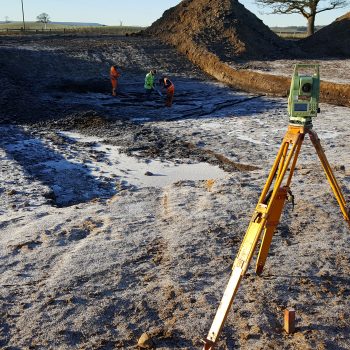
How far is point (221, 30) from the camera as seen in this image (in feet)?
83.2

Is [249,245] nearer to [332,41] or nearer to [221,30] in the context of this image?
[221,30]

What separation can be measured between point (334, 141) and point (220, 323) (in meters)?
8.33

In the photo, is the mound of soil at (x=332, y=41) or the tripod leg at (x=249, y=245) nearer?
the tripod leg at (x=249, y=245)

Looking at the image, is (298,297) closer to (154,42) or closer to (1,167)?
(1,167)

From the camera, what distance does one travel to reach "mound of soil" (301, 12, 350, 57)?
25.6 metres

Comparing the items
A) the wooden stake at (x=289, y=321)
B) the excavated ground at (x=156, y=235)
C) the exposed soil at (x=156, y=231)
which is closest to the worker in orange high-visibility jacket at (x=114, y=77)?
the exposed soil at (x=156, y=231)

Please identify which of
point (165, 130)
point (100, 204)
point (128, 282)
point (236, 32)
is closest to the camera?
point (128, 282)

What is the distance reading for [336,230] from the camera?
18.2ft

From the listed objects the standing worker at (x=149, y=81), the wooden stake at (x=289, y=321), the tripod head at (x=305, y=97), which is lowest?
the wooden stake at (x=289, y=321)

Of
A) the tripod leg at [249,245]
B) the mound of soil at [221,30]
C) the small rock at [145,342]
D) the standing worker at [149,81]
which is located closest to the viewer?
the tripod leg at [249,245]

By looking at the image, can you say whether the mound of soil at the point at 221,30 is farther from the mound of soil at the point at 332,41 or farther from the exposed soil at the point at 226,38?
the mound of soil at the point at 332,41

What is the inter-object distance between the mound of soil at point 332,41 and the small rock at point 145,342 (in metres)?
24.9

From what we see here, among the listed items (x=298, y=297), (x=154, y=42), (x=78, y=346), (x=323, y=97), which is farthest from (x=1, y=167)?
(x=154, y=42)

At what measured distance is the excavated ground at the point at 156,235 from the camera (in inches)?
155
